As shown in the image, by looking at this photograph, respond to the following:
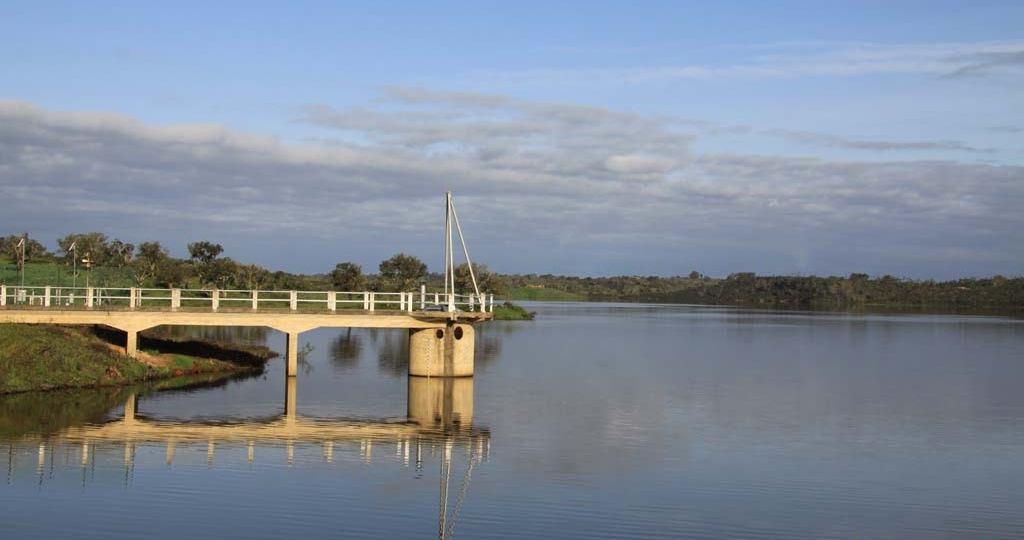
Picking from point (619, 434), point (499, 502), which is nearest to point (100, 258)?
point (619, 434)

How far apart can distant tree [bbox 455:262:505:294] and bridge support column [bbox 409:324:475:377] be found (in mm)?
73376

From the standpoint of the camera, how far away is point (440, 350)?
152 feet

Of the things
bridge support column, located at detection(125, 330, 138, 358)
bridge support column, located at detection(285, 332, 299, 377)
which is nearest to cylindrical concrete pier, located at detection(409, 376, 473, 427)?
bridge support column, located at detection(285, 332, 299, 377)

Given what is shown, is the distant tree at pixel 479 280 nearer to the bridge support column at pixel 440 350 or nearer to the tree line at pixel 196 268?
the tree line at pixel 196 268

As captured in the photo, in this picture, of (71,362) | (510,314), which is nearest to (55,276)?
(71,362)

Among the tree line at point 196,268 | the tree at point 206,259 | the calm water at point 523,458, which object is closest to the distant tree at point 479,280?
the tree line at point 196,268

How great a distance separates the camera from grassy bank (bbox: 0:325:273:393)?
3966 cm

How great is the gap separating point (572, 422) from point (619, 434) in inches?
108

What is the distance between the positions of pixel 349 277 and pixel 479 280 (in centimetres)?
3241

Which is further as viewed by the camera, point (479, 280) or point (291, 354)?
point (479, 280)

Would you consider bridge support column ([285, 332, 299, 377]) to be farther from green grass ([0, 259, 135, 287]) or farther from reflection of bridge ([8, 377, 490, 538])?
green grass ([0, 259, 135, 287])

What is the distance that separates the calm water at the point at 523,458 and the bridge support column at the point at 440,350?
1.18 m

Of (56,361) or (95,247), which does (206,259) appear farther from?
(56,361)

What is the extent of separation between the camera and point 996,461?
3031cm
